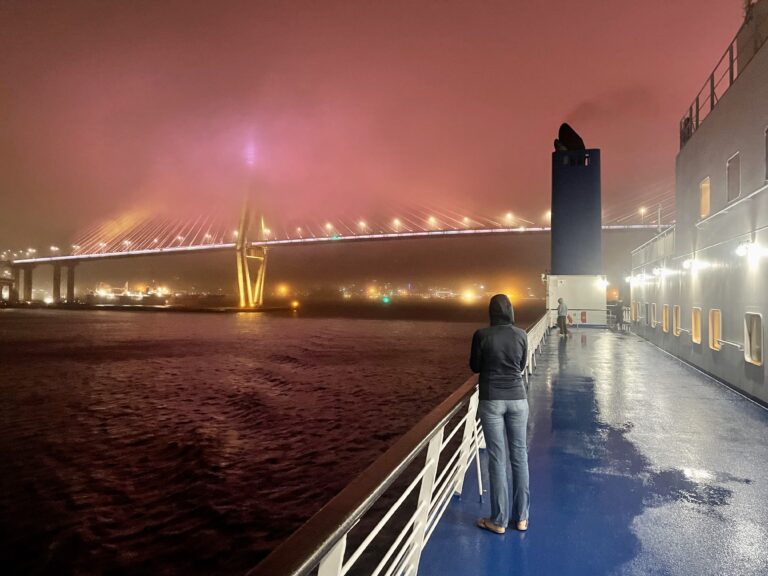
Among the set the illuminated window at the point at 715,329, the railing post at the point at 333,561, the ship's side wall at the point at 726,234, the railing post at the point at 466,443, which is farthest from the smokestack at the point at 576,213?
the railing post at the point at 333,561

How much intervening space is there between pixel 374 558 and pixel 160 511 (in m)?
3.41

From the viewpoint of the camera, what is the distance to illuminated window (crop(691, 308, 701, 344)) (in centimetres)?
1076

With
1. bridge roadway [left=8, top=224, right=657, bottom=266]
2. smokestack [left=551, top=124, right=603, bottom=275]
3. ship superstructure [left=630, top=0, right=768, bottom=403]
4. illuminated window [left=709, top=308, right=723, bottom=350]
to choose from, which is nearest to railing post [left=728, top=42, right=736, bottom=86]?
ship superstructure [left=630, top=0, right=768, bottom=403]

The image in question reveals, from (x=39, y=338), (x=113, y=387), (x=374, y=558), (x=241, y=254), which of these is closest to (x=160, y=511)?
(x=374, y=558)

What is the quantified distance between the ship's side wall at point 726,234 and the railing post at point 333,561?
25.4ft

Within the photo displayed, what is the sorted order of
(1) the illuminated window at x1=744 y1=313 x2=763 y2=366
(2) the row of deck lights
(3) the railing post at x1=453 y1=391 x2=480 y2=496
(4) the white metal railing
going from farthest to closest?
(1) the illuminated window at x1=744 y1=313 x2=763 y2=366, (2) the row of deck lights, (3) the railing post at x1=453 y1=391 x2=480 y2=496, (4) the white metal railing

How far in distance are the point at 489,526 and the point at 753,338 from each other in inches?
262

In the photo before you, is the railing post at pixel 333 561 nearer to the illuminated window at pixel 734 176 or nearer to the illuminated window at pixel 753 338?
the illuminated window at pixel 753 338

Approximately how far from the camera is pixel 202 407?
12.9 meters

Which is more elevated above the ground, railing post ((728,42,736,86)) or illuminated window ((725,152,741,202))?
railing post ((728,42,736,86))

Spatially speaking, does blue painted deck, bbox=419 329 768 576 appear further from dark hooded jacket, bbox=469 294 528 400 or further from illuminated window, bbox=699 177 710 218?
illuminated window, bbox=699 177 710 218

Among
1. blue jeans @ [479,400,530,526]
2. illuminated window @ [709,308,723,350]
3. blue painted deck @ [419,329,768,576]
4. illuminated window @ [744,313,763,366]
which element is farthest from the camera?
illuminated window @ [709,308,723,350]

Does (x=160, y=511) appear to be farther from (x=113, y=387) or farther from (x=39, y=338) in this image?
(x=39, y=338)

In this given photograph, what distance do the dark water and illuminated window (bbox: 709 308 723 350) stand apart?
6.47 m
